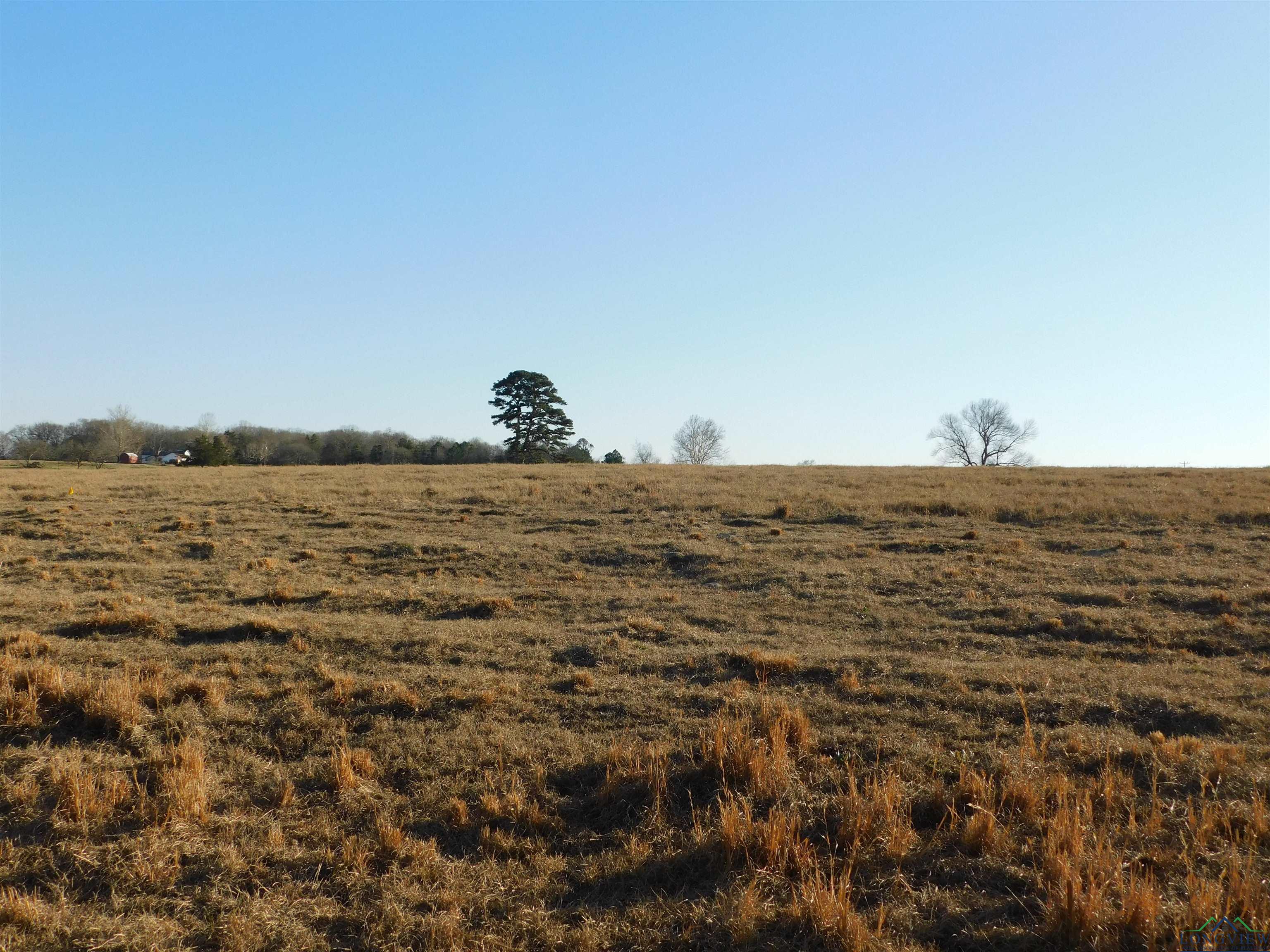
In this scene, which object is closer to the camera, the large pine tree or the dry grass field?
the dry grass field

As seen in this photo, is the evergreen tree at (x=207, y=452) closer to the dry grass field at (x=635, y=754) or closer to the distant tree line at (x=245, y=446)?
the distant tree line at (x=245, y=446)

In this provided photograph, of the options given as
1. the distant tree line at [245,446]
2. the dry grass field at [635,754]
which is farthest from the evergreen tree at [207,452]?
the dry grass field at [635,754]

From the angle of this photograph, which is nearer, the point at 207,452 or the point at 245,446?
the point at 207,452

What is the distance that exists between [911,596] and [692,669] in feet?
21.1

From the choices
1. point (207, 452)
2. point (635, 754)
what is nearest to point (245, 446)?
point (207, 452)

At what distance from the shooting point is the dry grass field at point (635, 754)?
4828mm

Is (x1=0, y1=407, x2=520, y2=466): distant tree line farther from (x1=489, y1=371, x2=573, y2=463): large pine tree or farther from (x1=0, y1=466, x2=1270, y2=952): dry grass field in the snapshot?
(x1=0, y1=466, x2=1270, y2=952): dry grass field

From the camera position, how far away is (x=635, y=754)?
7.01 m

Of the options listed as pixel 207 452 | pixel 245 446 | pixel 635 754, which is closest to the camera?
pixel 635 754

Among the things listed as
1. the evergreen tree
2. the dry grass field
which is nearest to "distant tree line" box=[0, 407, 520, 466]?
the evergreen tree

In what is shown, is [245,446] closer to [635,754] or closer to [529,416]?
[529,416]

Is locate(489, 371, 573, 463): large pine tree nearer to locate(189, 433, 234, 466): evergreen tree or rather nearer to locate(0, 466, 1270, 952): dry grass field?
locate(189, 433, 234, 466): evergreen tree

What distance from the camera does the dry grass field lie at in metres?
4.83

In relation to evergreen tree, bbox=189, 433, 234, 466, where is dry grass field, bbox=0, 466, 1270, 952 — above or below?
below
